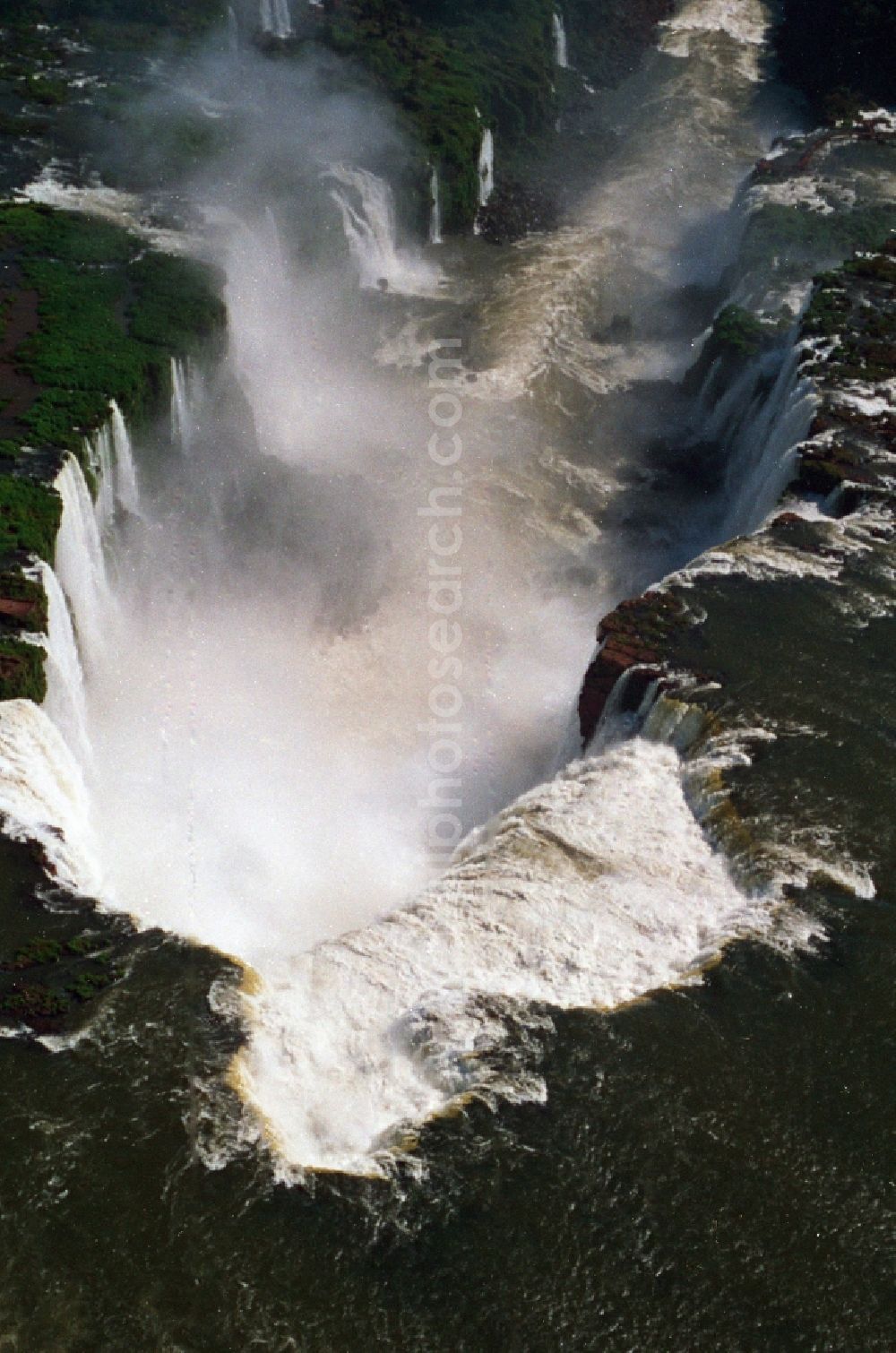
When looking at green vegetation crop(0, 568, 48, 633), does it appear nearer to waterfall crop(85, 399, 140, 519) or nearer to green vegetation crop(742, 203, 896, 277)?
waterfall crop(85, 399, 140, 519)

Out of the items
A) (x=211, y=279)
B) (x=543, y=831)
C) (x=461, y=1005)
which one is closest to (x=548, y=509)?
(x=211, y=279)

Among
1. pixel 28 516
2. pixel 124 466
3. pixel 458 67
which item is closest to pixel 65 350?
pixel 124 466

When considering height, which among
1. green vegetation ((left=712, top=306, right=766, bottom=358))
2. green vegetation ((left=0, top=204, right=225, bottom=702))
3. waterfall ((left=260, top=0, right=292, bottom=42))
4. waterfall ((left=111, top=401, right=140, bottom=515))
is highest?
waterfall ((left=260, top=0, right=292, bottom=42))

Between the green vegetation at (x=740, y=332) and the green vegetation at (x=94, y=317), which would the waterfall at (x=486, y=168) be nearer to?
the green vegetation at (x=740, y=332)

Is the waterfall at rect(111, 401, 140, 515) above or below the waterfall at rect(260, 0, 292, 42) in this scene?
below

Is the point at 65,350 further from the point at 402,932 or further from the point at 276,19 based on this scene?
the point at 276,19

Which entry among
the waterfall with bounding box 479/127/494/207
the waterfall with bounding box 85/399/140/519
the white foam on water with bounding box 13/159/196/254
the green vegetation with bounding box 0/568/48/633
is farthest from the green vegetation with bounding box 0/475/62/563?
the waterfall with bounding box 479/127/494/207
